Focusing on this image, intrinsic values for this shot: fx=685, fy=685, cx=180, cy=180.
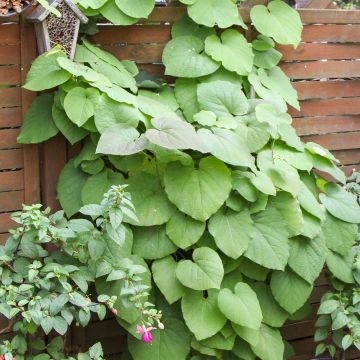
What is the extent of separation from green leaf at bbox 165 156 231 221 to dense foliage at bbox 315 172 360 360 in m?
0.63

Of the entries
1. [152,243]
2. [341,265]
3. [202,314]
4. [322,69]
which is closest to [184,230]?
[152,243]

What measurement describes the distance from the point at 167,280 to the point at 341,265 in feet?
2.51

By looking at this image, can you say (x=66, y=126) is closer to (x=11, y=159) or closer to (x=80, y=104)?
(x=80, y=104)

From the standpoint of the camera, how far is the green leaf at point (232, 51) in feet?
8.64

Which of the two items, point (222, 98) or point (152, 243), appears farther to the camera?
point (222, 98)

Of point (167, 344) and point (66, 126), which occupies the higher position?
point (66, 126)

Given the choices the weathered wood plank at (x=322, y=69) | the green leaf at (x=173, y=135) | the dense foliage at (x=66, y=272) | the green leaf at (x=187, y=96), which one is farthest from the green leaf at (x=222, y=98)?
the dense foliage at (x=66, y=272)

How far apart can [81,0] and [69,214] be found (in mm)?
750

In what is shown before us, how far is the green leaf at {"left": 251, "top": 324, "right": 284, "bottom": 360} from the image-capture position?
2.48 metres

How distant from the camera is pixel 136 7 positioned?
8.20 ft

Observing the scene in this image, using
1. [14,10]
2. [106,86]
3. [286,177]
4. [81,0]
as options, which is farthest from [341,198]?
[14,10]

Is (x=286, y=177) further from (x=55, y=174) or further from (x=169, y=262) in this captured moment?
(x=55, y=174)

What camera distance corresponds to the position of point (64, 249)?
2.12 metres

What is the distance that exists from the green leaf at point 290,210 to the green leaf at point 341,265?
0.25 meters
